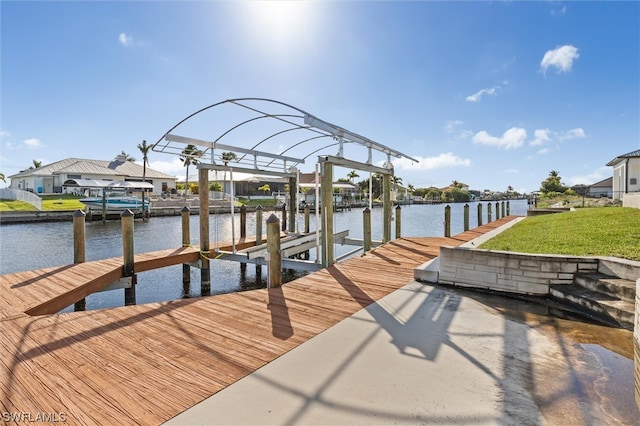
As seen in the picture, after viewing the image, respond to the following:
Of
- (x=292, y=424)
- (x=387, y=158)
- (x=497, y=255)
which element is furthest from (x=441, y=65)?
(x=292, y=424)

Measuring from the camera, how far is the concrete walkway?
89.0 inches

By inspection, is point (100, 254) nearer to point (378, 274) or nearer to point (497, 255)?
point (378, 274)

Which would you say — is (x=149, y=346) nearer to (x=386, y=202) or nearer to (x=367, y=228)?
(x=367, y=228)

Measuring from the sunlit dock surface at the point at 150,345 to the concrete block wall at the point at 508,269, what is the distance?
114 centimetres

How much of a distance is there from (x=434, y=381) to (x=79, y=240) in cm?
844

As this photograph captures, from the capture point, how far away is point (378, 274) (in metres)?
6.39

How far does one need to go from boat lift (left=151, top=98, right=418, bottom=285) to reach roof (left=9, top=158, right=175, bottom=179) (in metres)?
43.5

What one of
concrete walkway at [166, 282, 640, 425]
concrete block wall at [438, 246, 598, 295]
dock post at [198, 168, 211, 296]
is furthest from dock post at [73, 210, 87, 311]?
concrete block wall at [438, 246, 598, 295]

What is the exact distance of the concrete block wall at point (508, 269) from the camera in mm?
4953

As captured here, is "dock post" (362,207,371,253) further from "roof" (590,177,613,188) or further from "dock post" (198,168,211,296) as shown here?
"roof" (590,177,613,188)

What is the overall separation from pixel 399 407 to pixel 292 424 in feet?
2.68

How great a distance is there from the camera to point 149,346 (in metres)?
3.35

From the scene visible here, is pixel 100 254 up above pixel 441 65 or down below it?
below

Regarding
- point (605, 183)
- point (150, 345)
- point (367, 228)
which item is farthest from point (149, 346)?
point (605, 183)
